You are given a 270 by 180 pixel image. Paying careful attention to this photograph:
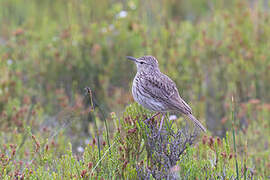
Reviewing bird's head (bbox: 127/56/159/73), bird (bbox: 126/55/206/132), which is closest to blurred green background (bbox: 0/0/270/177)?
bird's head (bbox: 127/56/159/73)

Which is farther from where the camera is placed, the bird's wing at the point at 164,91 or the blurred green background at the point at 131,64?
the blurred green background at the point at 131,64

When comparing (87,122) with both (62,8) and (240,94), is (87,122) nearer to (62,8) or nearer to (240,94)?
(240,94)

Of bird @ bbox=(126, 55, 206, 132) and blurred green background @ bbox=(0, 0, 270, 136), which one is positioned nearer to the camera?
bird @ bbox=(126, 55, 206, 132)

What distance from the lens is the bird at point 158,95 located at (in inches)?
185

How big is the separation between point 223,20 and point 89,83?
9.63 ft

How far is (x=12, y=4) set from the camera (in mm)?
10258

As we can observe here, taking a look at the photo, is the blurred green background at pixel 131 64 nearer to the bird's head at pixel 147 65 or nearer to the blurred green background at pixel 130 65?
the blurred green background at pixel 130 65

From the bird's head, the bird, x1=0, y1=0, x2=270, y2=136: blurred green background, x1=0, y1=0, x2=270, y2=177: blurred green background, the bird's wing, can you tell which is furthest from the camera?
x1=0, y1=0, x2=270, y2=136: blurred green background

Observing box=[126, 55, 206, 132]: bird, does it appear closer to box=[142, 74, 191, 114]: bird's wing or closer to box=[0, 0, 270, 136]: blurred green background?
box=[142, 74, 191, 114]: bird's wing

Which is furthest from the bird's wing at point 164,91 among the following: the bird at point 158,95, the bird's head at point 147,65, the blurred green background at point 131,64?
the blurred green background at point 131,64

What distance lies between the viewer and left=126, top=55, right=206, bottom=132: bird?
15.4 feet

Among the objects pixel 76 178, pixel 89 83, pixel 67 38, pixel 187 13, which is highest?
pixel 187 13

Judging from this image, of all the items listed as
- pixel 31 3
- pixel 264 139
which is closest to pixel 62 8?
pixel 31 3

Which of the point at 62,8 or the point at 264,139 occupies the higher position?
the point at 62,8
